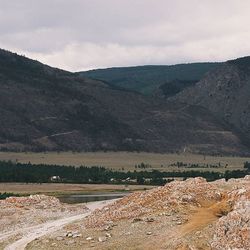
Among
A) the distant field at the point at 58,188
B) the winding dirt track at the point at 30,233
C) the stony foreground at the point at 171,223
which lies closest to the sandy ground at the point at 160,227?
the stony foreground at the point at 171,223

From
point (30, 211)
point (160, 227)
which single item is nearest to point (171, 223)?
point (160, 227)

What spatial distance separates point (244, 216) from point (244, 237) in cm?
242

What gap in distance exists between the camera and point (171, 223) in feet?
186

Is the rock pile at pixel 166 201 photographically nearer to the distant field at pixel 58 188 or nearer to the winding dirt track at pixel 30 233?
the winding dirt track at pixel 30 233

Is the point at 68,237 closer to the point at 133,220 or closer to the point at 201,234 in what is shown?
the point at 133,220

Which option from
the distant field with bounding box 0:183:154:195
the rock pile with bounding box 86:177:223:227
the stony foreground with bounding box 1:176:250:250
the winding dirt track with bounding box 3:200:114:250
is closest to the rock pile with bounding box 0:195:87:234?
the winding dirt track with bounding box 3:200:114:250

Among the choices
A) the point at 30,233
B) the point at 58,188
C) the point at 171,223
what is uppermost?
the point at 171,223

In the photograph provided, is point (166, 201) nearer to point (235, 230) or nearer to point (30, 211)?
point (235, 230)

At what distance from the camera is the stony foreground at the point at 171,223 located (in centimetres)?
4691

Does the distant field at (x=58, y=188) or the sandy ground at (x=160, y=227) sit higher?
the sandy ground at (x=160, y=227)

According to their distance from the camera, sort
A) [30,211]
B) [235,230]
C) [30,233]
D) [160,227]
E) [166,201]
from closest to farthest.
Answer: [235,230], [160,227], [166,201], [30,233], [30,211]

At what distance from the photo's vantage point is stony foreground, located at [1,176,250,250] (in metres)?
46.9

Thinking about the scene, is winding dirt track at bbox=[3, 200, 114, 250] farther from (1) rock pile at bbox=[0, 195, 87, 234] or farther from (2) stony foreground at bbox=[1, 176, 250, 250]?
(1) rock pile at bbox=[0, 195, 87, 234]

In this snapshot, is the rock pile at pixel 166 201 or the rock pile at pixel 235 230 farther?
the rock pile at pixel 166 201
